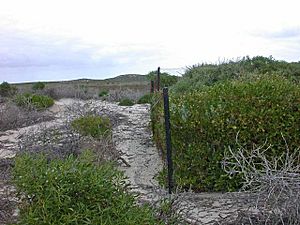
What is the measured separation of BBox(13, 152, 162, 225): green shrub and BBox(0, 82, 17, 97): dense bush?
60.8 feet

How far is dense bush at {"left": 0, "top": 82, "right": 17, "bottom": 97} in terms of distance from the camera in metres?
21.5

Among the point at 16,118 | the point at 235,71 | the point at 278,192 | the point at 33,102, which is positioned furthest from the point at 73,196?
the point at 33,102

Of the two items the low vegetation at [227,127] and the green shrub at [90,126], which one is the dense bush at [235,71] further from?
the low vegetation at [227,127]

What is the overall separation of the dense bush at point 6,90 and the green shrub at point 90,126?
12698 mm

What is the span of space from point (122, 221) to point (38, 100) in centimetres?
1411

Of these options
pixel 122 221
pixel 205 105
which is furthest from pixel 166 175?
pixel 122 221

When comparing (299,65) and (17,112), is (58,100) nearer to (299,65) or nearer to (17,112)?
(17,112)

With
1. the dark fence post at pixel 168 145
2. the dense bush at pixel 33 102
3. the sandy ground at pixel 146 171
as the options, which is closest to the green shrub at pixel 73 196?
the sandy ground at pixel 146 171

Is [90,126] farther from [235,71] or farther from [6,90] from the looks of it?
[6,90]

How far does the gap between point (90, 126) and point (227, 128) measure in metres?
3.88

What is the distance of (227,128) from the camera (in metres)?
5.87

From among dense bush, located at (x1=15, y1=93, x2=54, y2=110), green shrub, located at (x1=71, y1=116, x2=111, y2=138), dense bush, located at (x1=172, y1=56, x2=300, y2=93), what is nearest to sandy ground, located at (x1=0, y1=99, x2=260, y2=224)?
green shrub, located at (x1=71, y1=116, x2=111, y2=138)

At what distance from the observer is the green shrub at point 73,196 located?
324 centimetres

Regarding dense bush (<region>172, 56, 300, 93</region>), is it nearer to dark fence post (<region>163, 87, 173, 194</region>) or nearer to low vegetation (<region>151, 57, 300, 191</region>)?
low vegetation (<region>151, 57, 300, 191</region>)
